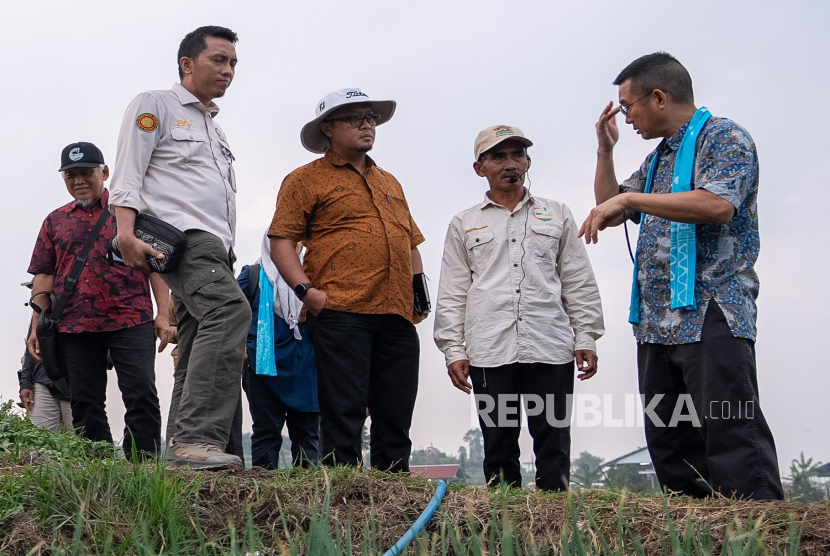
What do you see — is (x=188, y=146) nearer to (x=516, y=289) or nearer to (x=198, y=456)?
(x=198, y=456)

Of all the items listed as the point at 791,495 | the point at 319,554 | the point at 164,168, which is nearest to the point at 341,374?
the point at 164,168

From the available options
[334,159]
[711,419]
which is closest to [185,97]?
[334,159]

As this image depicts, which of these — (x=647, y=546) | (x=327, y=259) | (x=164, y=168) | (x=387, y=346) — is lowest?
(x=647, y=546)

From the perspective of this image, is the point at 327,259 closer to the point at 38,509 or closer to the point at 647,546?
the point at 38,509

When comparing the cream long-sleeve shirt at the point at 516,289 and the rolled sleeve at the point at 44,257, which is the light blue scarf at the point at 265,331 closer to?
the cream long-sleeve shirt at the point at 516,289

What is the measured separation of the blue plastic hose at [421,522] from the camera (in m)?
2.46

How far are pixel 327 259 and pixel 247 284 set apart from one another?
60.1 inches

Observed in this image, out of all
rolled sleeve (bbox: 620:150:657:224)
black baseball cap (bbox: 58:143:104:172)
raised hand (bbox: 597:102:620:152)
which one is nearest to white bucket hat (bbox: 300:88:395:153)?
raised hand (bbox: 597:102:620:152)

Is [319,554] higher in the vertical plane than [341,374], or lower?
lower

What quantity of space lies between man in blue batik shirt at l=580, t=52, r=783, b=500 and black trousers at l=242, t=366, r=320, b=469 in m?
2.50

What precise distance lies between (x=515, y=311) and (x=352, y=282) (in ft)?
2.79

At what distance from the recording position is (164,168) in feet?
13.2

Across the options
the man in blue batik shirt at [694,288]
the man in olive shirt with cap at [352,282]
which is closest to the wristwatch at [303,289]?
the man in olive shirt with cap at [352,282]

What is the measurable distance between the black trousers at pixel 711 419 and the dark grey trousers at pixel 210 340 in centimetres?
172
